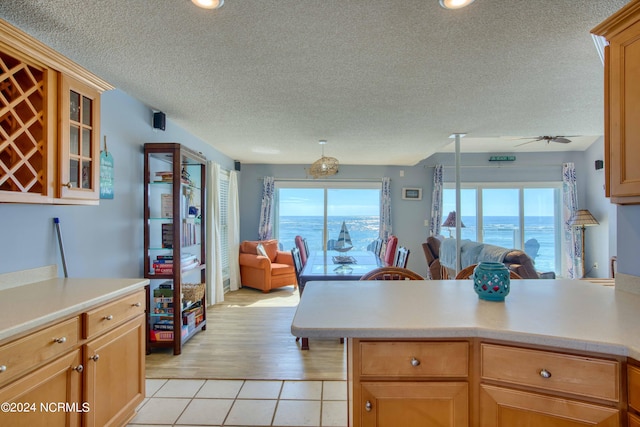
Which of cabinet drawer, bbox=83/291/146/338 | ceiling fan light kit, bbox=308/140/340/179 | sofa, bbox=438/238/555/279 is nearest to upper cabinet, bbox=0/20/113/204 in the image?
cabinet drawer, bbox=83/291/146/338

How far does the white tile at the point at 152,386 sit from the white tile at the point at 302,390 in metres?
0.93

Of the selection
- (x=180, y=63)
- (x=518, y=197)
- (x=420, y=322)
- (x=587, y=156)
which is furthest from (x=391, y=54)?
(x=587, y=156)

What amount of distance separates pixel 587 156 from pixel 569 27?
583 centimetres

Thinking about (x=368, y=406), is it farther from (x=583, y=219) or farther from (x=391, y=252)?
(x=583, y=219)

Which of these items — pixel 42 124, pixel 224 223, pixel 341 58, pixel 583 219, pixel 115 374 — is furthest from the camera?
pixel 583 219

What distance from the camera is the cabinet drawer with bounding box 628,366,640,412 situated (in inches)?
38.5

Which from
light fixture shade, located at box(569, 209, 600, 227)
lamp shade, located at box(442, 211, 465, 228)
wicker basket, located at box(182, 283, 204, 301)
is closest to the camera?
wicker basket, located at box(182, 283, 204, 301)

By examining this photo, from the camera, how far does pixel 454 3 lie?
1.48 metres

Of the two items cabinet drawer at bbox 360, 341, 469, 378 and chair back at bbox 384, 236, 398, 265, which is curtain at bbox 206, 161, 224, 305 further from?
cabinet drawer at bbox 360, 341, 469, 378

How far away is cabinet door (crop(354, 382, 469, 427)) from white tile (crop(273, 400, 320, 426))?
101cm

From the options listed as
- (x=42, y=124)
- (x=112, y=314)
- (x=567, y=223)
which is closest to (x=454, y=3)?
(x=42, y=124)

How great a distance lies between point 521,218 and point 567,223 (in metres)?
0.77

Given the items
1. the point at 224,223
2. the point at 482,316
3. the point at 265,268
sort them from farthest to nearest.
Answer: the point at 224,223 → the point at 265,268 → the point at 482,316

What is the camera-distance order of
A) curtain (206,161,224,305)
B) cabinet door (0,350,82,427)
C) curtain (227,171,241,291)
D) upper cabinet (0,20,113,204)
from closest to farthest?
cabinet door (0,350,82,427) < upper cabinet (0,20,113,204) < curtain (206,161,224,305) < curtain (227,171,241,291)
